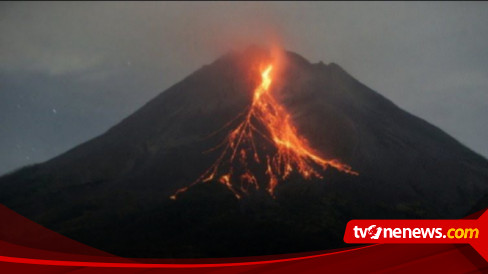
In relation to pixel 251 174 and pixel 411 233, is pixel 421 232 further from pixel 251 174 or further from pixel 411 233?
pixel 251 174

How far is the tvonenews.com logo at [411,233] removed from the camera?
20.7 meters

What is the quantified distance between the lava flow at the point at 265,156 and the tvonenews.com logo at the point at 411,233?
80.6 metres

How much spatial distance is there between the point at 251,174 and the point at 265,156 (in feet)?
23.9

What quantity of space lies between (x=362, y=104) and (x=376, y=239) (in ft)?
411

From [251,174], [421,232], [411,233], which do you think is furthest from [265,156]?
[421,232]

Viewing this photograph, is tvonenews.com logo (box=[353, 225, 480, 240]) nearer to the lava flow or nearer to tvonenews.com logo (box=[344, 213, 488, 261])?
tvonenews.com logo (box=[344, 213, 488, 261])

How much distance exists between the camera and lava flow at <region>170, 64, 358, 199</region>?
106750 mm

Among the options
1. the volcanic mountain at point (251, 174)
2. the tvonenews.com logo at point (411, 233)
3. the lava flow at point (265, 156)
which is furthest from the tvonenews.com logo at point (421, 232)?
the lava flow at point (265, 156)

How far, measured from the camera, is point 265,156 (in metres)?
115

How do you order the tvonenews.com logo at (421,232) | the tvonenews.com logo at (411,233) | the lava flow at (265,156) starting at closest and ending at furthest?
the tvonenews.com logo at (421,232), the tvonenews.com logo at (411,233), the lava flow at (265,156)

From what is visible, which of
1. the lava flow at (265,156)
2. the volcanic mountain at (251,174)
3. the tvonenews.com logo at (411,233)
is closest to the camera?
the tvonenews.com logo at (411,233)

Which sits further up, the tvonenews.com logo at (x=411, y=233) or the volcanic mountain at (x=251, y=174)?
the volcanic mountain at (x=251, y=174)

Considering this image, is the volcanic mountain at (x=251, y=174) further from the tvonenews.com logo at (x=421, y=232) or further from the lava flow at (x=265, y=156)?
the tvonenews.com logo at (x=421, y=232)

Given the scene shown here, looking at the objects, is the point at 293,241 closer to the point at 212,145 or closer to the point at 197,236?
the point at 197,236
